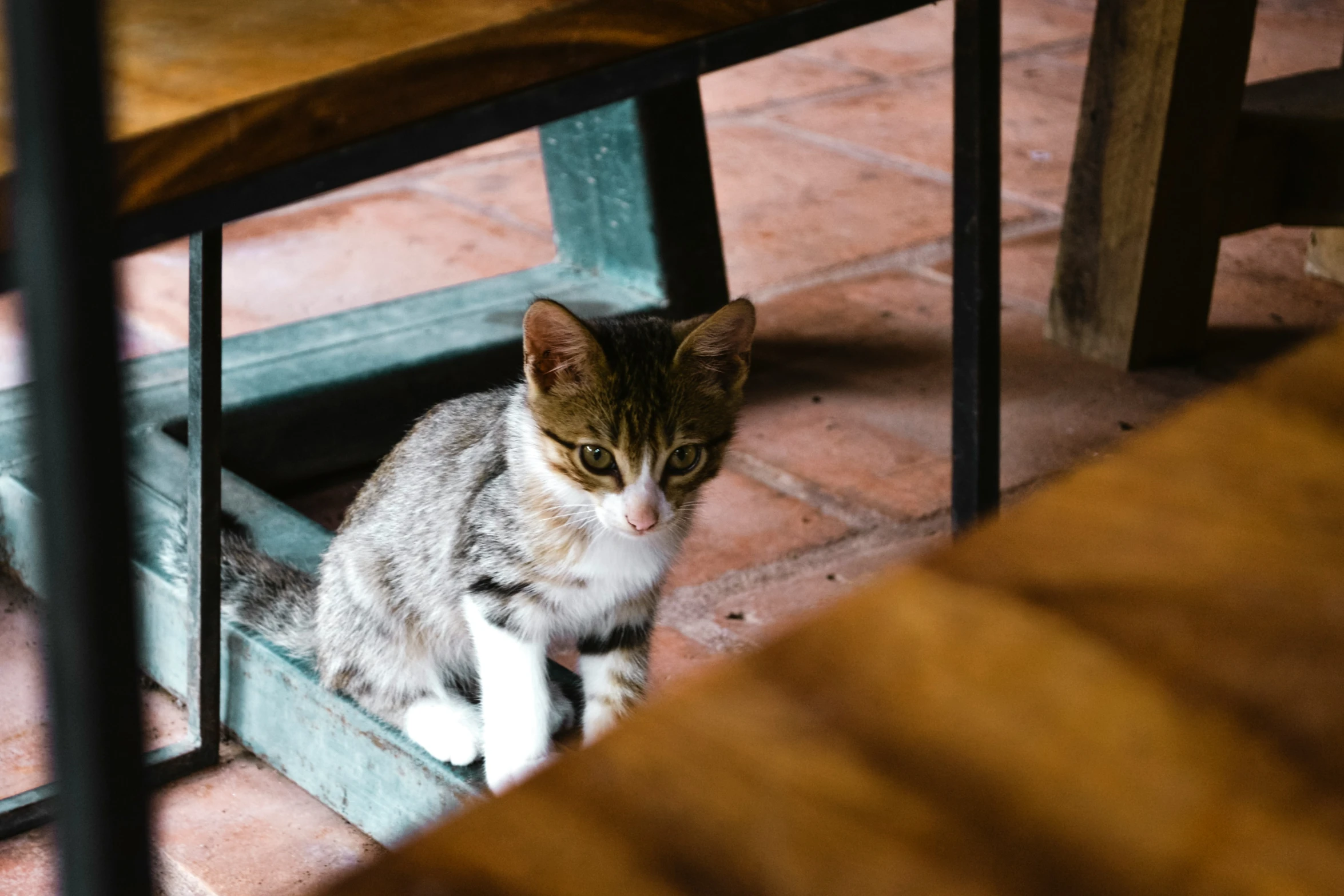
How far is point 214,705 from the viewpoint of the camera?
168cm

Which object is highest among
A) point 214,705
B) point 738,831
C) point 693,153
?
point 738,831

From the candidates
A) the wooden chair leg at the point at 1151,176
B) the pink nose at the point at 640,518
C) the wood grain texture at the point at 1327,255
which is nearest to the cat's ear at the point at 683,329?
the pink nose at the point at 640,518

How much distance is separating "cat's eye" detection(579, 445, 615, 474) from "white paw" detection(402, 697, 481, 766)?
309 mm

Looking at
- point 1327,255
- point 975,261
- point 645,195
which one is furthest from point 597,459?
point 1327,255

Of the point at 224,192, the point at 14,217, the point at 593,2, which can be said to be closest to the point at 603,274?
the point at 593,2

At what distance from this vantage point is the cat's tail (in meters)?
1.73

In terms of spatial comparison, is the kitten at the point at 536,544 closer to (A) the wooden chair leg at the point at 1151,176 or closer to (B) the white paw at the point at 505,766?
(B) the white paw at the point at 505,766

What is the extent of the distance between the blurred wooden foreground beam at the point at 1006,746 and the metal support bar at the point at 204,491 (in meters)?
1.12

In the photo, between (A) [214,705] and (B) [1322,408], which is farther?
(A) [214,705]

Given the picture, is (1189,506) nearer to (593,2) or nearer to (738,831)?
(738,831)

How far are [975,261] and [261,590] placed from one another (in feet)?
3.17

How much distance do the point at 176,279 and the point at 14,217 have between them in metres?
2.86

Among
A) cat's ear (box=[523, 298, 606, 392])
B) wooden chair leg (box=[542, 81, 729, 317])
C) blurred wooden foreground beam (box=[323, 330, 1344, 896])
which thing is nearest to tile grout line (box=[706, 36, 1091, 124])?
wooden chair leg (box=[542, 81, 729, 317])

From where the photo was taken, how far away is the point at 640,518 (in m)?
1.51
